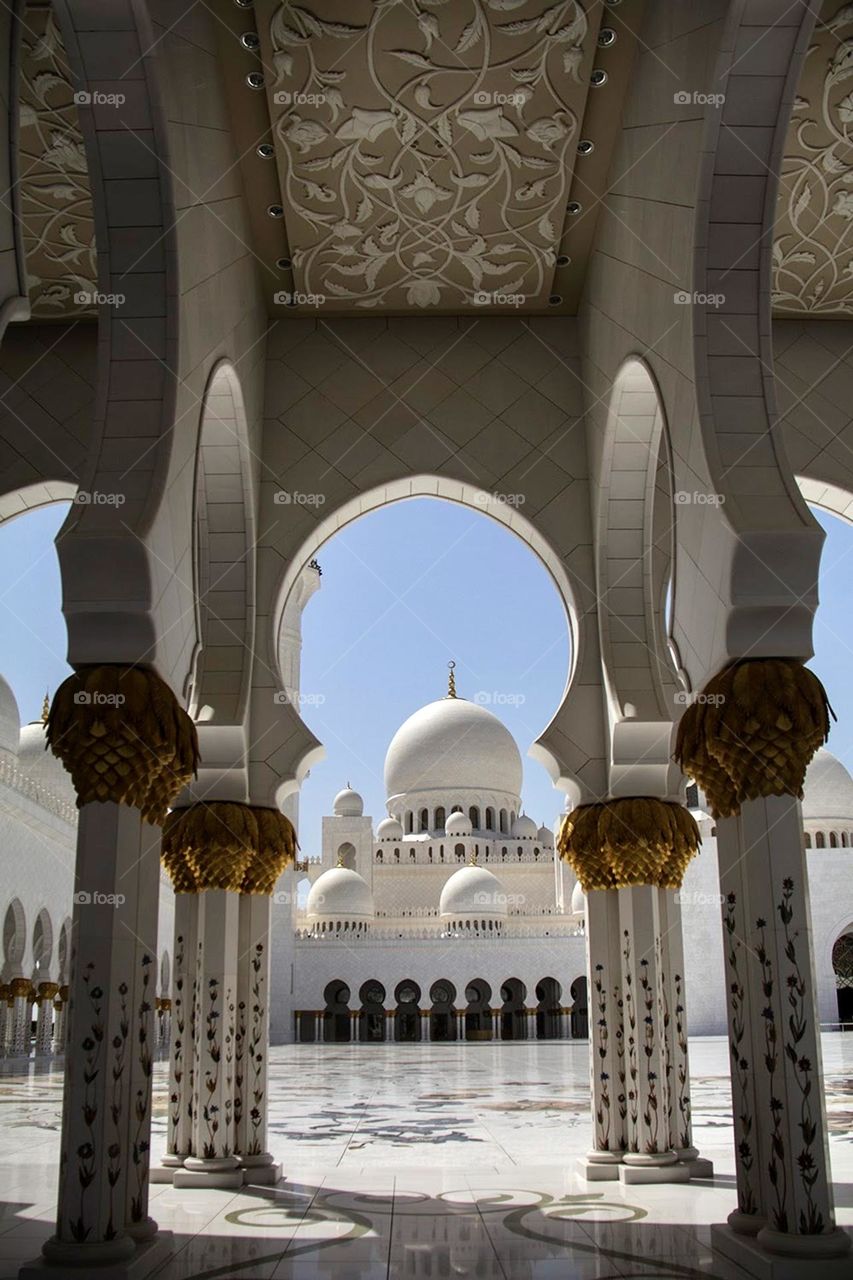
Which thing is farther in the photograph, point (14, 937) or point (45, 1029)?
point (45, 1029)

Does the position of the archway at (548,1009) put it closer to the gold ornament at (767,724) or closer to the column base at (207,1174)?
the column base at (207,1174)

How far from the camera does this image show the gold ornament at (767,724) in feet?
12.2

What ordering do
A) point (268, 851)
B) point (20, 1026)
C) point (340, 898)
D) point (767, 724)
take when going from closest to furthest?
point (767, 724), point (268, 851), point (20, 1026), point (340, 898)

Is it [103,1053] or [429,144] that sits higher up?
[429,144]

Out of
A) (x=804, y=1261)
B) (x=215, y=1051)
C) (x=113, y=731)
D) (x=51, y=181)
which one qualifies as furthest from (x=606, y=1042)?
(x=51, y=181)

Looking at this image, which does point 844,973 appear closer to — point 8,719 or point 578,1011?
point 578,1011

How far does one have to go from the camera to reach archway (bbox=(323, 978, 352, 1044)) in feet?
85.5

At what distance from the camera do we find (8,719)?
51.1ft

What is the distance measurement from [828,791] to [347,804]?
1199 centimetres

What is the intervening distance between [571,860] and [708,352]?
2744mm

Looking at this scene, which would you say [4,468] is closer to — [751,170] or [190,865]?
[190,865]

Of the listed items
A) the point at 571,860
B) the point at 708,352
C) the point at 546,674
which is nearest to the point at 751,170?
the point at 708,352

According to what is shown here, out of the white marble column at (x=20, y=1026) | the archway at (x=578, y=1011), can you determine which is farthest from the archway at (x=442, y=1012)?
the white marble column at (x=20, y=1026)

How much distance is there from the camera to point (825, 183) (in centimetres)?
505
